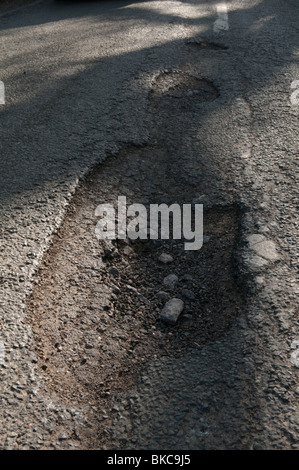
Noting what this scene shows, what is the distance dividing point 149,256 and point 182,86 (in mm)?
1916

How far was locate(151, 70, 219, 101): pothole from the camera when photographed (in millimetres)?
3777

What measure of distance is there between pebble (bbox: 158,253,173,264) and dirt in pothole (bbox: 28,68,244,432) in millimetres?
21

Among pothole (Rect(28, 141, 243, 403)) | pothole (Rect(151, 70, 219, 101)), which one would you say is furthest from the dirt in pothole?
pothole (Rect(151, 70, 219, 101))

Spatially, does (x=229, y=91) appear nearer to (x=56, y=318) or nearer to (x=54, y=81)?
(x=54, y=81)

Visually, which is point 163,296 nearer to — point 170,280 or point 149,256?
point 170,280

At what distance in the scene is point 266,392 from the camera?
170 centimetres

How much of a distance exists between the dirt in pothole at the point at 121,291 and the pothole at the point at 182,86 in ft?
3.43

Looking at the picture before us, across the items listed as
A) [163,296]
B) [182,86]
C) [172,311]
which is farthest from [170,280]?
[182,86]

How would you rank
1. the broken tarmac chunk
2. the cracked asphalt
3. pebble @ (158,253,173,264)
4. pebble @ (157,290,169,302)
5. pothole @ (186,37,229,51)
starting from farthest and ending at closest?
1. pothole @ (186,37,229,51)
2. pebble @ (158,253,173,264)
3. pebble @ (157,290,169,302)
4. the broken tarmac chunk
5. the cracked asphalt

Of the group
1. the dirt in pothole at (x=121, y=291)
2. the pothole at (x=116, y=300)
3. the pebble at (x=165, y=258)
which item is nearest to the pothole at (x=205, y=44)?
the dirt in pothole at (x=121, y=291)

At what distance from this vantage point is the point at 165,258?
2459 mm

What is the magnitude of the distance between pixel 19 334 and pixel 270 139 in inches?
81.6

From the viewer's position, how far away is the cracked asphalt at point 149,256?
5.52 ft

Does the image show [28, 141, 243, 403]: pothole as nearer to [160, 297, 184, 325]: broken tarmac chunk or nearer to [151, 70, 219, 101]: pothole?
[160, 297, 184, 325]: broken tarmac chunk
